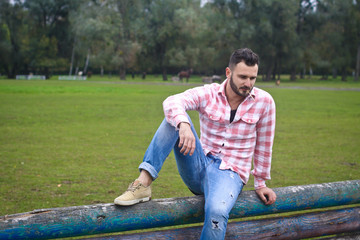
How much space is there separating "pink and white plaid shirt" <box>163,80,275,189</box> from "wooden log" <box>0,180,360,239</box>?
29 cm

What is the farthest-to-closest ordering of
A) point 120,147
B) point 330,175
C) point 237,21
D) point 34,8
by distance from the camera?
point 34,8 < point 237,21 < point 120,147 < point 330,175

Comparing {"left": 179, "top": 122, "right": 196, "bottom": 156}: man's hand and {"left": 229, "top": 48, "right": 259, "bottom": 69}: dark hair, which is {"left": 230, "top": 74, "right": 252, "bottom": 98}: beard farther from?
{"left": 179, "top": 122, "right": 196, "bottom": 156}: man's hand

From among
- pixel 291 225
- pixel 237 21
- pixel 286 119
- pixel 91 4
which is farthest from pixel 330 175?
pixel 91 4

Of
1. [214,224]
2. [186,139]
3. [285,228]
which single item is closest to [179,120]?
[186,139]

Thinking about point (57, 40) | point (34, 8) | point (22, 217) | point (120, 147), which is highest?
point (34, 8)

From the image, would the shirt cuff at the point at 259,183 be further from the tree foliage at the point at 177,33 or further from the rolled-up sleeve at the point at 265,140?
the tree foliage at the point at 177,33

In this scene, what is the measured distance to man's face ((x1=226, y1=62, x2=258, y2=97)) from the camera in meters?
3.37

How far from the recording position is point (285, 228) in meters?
3.30

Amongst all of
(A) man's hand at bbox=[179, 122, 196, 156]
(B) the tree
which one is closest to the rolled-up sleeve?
(A) man's hand at bbox=[179, 122, 196, 156]

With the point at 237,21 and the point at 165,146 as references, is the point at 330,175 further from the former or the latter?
the point at 237,21

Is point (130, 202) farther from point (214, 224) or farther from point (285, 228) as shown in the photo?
point (285, 228)

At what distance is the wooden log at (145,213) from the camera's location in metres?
2.50

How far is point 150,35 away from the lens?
65.6m

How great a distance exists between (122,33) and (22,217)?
2458 inches
